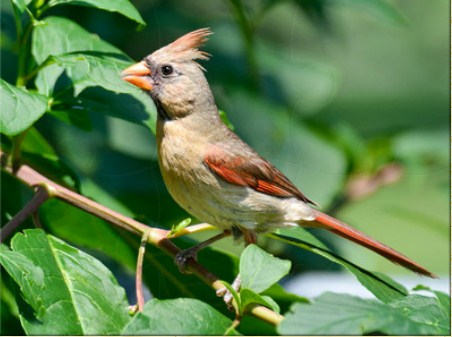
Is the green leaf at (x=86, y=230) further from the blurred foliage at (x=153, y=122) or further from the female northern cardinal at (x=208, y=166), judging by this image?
the female northern cardinal at (x=208, y=166)

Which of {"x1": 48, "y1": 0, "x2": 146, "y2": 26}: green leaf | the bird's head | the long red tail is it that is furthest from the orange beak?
the long red tail

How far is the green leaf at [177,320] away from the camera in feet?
4.98

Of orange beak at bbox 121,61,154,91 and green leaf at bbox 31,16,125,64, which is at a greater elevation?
green leaf at bbox 31,16,125,64

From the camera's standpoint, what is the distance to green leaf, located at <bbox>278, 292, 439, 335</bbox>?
4.61ft

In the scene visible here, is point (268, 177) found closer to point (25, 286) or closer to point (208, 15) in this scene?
point (25, 286)

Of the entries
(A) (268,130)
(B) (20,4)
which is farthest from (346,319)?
(A) (268,130)

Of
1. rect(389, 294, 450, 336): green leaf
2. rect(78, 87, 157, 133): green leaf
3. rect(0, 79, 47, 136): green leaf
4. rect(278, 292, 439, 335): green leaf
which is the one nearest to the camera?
rect(278, 292, 439, 335): green leaf

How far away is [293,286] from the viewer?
3.36 meters

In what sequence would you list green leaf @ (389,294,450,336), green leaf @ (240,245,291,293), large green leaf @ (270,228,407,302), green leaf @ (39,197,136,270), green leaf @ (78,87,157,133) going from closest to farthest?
green leaf @ (389,294,450,336) < green leaf @ (240,245,291,293) < large green leaf @ (270,228,407,302) < green leaf @ (78,87,157,133) < green leaf @ (39,197,136,270)

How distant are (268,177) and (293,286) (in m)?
1.03

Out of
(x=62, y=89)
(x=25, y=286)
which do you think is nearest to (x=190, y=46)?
(x=62, y=89)

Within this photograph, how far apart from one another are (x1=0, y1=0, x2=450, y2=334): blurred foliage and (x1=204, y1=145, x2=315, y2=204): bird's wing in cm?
23

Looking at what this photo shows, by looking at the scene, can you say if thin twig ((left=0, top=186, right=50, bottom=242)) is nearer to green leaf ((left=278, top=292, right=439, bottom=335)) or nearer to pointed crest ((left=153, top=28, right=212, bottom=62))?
pointed crest ((left=153, top=28, right=212, bottom=62))

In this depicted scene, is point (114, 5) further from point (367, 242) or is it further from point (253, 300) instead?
point (367, 242)
